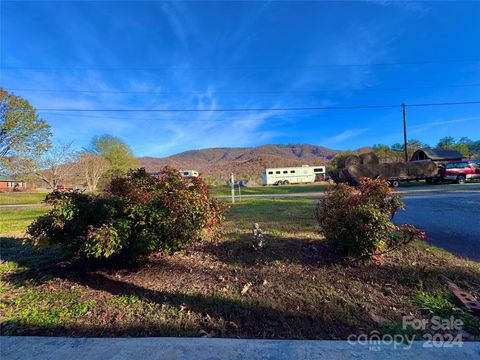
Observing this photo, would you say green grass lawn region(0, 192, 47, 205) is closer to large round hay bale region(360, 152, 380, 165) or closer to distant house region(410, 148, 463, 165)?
large round hay bale region(360, 152, 380, 165)

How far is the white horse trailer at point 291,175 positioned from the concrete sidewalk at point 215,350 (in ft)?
139

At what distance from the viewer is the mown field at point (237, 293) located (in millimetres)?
2424

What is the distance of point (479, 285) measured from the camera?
3.01 m

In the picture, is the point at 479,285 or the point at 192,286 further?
the point at 192,286

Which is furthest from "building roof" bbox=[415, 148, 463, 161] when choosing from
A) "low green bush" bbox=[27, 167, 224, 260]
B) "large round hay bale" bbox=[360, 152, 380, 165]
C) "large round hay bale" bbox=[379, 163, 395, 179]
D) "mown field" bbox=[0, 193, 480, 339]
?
"low green bush" bbox=[27, 167, 224, 260]

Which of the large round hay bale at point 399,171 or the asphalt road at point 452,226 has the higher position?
the large round hay bale at point 399,171

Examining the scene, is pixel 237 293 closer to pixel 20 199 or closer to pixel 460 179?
pixel 460 179

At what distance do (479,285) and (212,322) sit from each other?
10.8 ft

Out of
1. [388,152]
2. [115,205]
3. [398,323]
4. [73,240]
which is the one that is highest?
[388,152]

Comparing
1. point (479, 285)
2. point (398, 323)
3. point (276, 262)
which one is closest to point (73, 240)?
point (276, 262)

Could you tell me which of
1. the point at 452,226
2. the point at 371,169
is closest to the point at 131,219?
the point at 452,226

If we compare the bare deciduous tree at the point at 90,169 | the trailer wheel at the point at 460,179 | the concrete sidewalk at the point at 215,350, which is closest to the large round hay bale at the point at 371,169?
the trailer wheel at the point at 460,179

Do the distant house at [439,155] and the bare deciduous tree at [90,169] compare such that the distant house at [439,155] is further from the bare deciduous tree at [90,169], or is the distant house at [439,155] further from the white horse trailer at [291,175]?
the bare deciduous tree at [90,169]

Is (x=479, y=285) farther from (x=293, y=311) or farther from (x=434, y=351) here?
(x=293, y=311)
